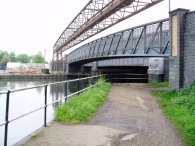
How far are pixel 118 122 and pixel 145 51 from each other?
17445 millimetres

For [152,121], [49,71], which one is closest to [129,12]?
[152,121]

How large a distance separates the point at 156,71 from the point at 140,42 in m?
3.53

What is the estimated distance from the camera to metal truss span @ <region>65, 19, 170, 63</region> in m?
23.1

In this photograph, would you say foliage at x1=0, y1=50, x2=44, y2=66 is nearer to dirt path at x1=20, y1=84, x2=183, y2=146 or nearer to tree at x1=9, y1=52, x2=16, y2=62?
tree at x1=9, y1=52, x2=16, y2=62

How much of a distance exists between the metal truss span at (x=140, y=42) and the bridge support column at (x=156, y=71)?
1226mm

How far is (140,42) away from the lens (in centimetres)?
2802

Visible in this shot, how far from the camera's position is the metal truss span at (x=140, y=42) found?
23122mm

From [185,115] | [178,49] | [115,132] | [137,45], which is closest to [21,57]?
[137,45]

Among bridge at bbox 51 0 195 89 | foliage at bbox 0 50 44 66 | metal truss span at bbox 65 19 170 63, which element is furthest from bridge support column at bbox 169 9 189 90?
foliage at bbox 0 50 44 66

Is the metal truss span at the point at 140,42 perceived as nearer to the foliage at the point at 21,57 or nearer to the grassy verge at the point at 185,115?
the grassy verge at the point at 185,115

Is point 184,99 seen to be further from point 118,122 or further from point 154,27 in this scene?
point 154,27

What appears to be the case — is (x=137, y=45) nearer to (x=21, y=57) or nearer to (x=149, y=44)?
(x=149, y=44)

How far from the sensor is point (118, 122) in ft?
29.8

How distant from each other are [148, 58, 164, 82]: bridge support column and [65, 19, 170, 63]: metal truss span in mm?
1226
